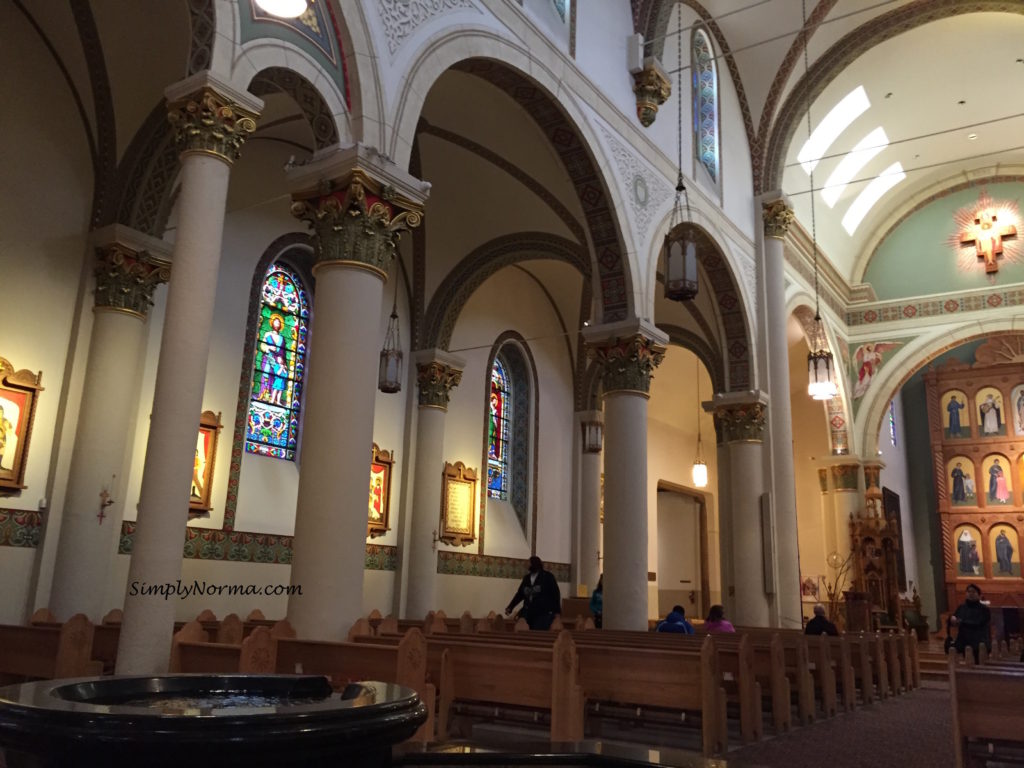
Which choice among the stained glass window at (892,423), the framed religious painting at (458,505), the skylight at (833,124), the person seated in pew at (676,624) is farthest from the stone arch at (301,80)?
the stained glass window at (892,423)

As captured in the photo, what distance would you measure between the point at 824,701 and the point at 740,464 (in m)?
6.08

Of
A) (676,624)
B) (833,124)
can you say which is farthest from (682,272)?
(833,124)

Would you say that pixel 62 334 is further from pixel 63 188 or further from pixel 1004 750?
pixel 1004 750

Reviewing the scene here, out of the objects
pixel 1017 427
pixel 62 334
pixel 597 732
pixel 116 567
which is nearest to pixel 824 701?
pixel 597 732

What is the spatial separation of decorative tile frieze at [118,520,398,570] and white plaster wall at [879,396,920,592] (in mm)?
17878

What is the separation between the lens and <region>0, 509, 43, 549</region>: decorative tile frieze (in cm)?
809

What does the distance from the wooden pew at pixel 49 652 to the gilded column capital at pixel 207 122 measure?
324 centimetres

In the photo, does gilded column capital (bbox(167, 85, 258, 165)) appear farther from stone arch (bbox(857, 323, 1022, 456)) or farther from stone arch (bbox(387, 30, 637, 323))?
stone arch (bbox(857, 323, 1022, 456))

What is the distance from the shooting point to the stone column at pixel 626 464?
406 inches

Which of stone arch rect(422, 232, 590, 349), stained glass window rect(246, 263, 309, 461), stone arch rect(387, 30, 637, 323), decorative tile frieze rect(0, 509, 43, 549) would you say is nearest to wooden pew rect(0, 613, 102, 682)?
decorative tile frieze rect(0, 509, 43, 549)

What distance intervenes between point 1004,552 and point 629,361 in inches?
712

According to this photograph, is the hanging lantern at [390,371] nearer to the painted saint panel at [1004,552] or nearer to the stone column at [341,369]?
the stone column at [341,369]

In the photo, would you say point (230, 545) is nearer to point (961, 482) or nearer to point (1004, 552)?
point (1004, 552)

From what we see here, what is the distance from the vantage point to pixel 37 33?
885cm
